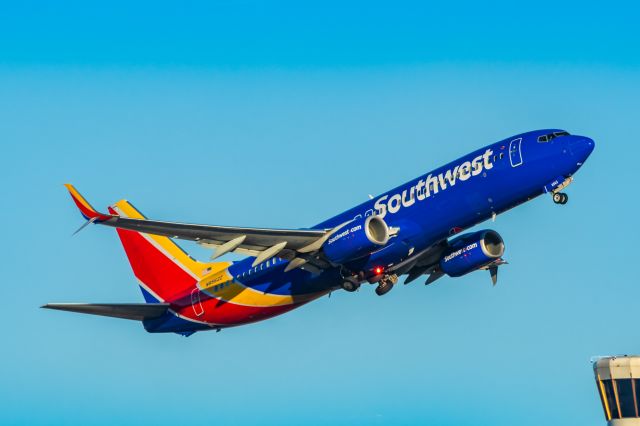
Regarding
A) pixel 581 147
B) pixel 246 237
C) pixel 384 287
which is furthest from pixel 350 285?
pixel 581 147

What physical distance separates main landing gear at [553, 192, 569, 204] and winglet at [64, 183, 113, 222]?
19.5 metres

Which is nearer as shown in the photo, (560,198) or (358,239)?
(560,198)

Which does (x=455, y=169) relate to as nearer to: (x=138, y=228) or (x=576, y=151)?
(x=576, y=151)

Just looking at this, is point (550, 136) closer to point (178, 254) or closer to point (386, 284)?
point (386, 284)

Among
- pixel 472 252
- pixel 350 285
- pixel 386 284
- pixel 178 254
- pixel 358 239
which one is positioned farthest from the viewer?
pixel 178 254

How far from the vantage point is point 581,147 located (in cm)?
4644

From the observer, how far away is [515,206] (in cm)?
4825

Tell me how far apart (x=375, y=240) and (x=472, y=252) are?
7429mm

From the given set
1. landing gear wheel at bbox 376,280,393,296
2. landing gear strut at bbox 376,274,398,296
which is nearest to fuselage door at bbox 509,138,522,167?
landing gear strut at bbox 376,274,398,296

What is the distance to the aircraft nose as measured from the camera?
4641cm

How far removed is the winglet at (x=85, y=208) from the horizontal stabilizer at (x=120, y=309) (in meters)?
5.53

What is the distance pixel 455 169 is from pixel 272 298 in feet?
38.0

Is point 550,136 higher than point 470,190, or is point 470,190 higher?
point 550,136

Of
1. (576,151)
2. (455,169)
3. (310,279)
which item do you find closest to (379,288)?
(310,279)
